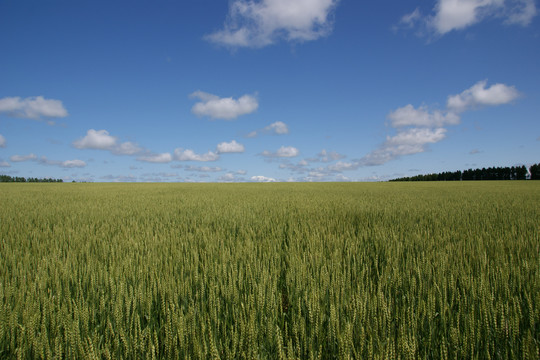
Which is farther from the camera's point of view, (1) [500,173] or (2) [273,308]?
(1) [500,173]

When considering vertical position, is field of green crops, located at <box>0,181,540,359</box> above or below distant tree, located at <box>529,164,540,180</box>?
below

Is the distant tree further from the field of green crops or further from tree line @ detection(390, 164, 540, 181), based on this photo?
the field of green crops

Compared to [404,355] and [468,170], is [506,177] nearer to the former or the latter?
[468,170]

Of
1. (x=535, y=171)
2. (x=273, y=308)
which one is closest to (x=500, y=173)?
(x=535, y=171)

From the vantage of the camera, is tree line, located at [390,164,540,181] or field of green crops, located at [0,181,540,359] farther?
tree line, located at [390,164,540,181]

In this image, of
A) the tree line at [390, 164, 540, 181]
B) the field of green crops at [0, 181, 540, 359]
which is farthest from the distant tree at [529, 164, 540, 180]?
the field of green crops at [0, 181, 540, 359]

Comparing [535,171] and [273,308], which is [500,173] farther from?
[273,308]

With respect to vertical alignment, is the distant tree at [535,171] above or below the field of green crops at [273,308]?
above

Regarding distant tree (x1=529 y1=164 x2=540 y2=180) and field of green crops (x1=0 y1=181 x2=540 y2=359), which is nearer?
field of green crops (x1=0 y1=181 x2=540 y2=359)

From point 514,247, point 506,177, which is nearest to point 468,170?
point 506,177

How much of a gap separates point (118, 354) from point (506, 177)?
282 feet

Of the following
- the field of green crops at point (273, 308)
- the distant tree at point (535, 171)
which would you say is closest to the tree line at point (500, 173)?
the distant tree at point (535, 171)

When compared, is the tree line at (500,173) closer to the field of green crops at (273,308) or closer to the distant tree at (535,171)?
the distant tree at (535,171)

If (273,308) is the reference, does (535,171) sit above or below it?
above
